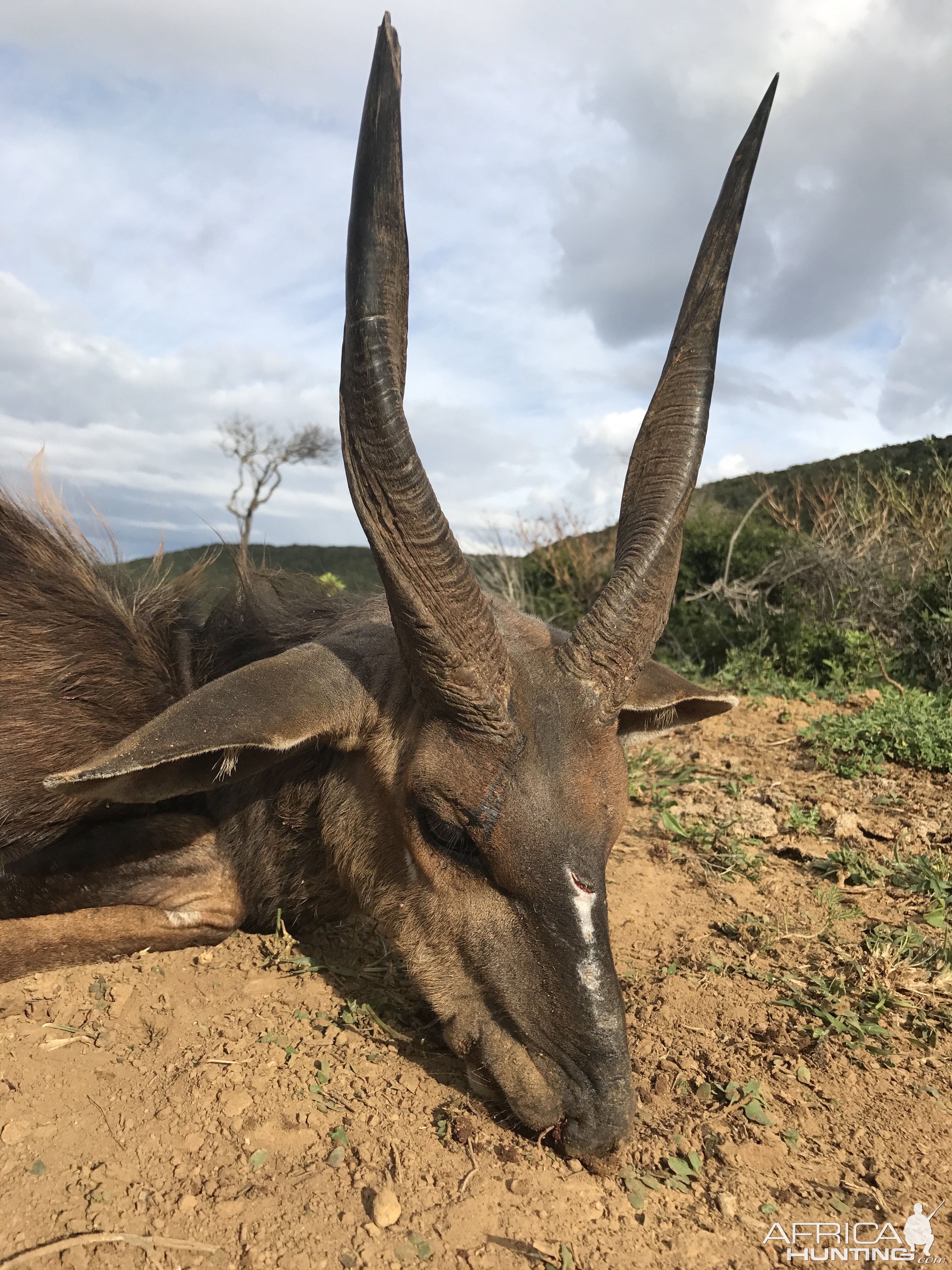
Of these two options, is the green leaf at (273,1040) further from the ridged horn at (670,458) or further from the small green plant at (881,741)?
the small green plant at (881,741)

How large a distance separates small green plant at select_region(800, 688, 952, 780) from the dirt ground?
1968 mm

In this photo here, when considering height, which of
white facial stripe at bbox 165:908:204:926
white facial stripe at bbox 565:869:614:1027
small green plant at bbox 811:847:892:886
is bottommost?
white facial stripe at bbox 165:908:204:926

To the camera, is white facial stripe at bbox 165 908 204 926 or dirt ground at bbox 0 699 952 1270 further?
white facial stripe at bbox 165 908 204 926

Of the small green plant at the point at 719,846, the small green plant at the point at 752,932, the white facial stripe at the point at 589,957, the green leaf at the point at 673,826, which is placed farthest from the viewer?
the green leaf at the point at 673,826

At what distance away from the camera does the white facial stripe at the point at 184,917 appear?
3770mm

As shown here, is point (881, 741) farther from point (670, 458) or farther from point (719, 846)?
point (670, 458)

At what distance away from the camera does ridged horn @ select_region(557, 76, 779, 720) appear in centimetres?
327

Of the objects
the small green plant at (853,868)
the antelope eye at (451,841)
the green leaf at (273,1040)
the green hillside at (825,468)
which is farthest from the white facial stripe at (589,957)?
the green hillside at (825,468)

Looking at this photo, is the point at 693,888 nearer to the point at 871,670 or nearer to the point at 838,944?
the point at 838,944

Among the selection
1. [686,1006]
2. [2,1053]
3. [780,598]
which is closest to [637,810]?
[686,1006]

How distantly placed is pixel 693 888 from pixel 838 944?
79 centimetres

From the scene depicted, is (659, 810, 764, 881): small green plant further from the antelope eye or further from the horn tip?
the horn tip

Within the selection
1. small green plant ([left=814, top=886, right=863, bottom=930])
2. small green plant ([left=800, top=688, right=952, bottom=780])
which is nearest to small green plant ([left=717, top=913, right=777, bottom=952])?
small green plant ([left=814, top=886, right=863, bottom=930])

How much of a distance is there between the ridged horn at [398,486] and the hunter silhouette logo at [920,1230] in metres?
1.79
